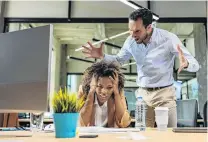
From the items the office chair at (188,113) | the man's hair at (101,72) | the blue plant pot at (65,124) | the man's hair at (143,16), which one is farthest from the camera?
the office chair at (188,113)

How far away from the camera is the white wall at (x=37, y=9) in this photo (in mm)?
4496

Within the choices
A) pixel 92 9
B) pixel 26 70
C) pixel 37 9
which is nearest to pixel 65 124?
pixel 26 70

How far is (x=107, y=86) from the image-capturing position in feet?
5.62

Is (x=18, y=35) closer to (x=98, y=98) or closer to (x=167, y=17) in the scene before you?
(x=98, y=98)

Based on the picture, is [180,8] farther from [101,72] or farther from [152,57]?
[101,72]

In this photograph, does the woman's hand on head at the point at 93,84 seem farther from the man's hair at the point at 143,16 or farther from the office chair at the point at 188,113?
the office chair at the point at 188,113

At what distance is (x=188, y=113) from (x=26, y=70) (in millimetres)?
2103

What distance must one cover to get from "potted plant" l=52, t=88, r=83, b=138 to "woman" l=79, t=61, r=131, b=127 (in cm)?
67

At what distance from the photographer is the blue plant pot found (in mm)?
932

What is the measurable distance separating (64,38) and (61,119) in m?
7.88

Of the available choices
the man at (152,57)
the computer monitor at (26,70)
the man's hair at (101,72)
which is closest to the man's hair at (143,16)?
the man at (152,57)

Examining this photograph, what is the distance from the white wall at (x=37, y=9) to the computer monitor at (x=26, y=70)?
3.53 meters

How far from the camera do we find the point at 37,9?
4.51 metres

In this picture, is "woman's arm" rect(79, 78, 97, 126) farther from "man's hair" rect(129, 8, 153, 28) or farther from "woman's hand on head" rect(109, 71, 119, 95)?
"man's hair" rect(129, 8, 153, 28)
